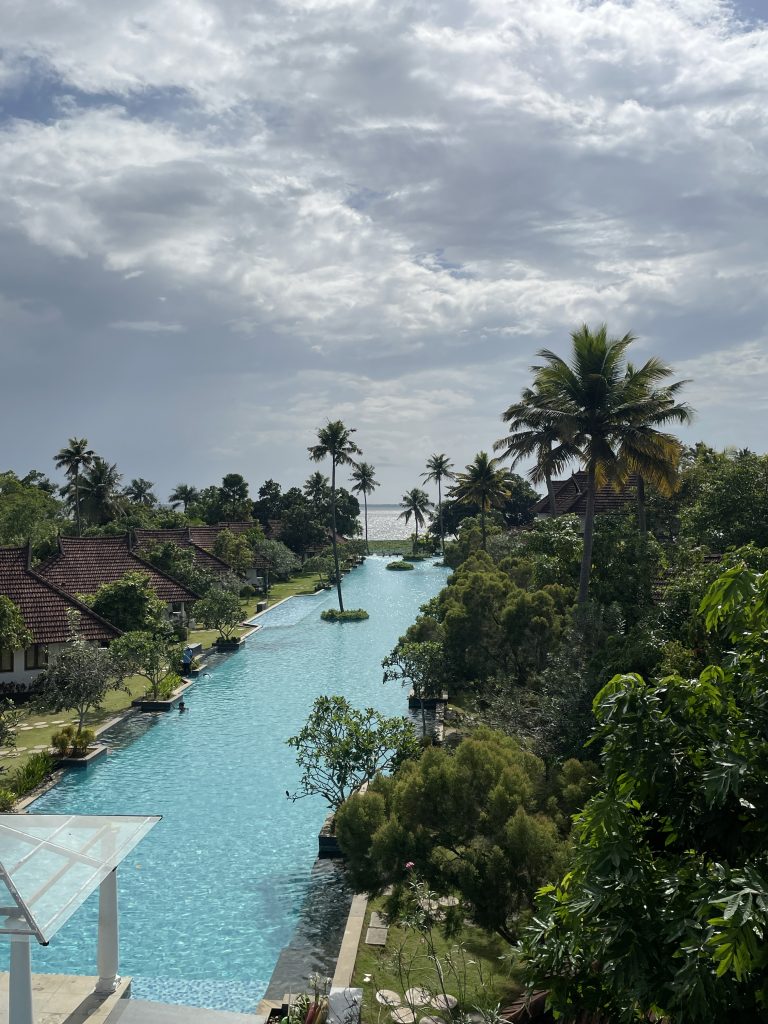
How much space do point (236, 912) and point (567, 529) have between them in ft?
54.6

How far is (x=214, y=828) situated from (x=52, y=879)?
33.0 feet

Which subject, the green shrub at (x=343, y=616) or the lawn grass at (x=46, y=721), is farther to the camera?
the green shrub at (x=343, y=616)

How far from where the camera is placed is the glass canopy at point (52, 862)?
8.33m

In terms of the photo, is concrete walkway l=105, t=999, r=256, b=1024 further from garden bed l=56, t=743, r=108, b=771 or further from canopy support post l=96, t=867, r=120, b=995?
garden bed l=56, t=743, r=108, b=771

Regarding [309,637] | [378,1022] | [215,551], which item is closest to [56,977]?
[378,1022]

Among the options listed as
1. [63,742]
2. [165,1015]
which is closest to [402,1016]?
[165,1015]

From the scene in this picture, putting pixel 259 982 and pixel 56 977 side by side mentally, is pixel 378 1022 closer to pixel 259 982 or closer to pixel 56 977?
pixel 259 982

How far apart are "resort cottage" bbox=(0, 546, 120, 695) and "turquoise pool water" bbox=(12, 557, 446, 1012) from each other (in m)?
4.50

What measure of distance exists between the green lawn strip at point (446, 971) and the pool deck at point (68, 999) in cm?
329

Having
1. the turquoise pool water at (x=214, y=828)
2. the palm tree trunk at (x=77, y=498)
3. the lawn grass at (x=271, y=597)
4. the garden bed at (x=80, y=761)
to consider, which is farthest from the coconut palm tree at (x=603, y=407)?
the palm tree trunk at (x=77, y=498)

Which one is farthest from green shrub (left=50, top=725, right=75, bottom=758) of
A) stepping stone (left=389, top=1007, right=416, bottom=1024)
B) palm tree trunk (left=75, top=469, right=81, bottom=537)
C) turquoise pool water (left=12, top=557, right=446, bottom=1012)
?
palm tree trunk (left=75, top=469, right=81, bottom=537)

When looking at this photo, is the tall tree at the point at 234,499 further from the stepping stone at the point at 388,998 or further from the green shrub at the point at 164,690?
the stepping stone at the point at 388,998

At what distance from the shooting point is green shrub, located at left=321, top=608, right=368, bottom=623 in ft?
169

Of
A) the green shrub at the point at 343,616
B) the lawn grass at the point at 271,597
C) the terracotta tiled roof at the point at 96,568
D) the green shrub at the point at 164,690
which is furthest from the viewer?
the green shrub at the point at 343,616
